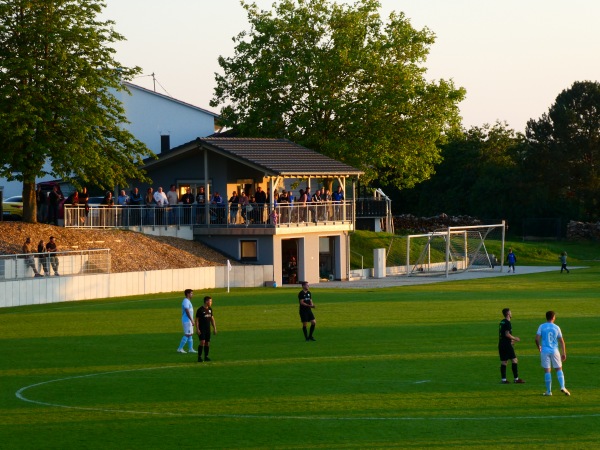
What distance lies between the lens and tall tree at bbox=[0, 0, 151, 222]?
53.9 metres

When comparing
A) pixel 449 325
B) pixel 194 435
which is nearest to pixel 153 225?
pixel 449 325

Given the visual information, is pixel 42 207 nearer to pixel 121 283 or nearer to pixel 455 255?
pixel 121 283

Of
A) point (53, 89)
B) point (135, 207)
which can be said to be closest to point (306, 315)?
point (53, 89)

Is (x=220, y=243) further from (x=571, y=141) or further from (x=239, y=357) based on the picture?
(x=571, y=141)

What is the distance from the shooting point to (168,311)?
145 ft

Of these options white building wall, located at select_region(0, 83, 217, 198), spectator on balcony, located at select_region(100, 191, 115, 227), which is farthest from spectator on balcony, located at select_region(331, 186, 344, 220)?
white building wall, located at select_region(0, 83, 217, 198)

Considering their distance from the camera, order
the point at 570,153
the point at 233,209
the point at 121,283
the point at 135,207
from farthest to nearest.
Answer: the point at 570,153 → the point at 233,209 → the point at 135,207 → the point at 121,283

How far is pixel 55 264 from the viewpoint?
49688mm

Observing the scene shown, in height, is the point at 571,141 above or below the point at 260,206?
above

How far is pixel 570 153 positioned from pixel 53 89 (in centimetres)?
6916

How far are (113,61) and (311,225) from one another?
1461 cm

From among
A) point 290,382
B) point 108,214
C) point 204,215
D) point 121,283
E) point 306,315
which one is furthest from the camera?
point 204,215

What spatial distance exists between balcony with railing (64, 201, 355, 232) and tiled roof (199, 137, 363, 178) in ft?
6.69

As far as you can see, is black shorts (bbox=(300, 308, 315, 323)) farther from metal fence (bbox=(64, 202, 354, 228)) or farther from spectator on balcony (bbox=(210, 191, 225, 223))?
spectator on balcony (bbox=(210, 191, 225, 223))
